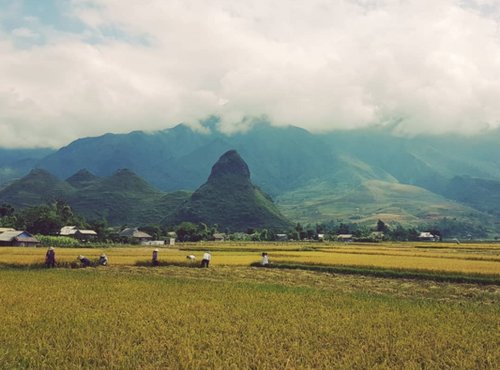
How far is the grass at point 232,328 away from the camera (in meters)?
11.2

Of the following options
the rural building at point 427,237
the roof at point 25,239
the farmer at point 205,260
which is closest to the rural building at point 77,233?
the roof at point 25,239

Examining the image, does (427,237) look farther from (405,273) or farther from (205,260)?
(205,260)

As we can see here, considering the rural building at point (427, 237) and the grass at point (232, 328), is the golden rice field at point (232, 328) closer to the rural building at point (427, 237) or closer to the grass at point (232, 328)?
the grass at point (232, 328)

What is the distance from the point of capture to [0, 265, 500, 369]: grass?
441 inches

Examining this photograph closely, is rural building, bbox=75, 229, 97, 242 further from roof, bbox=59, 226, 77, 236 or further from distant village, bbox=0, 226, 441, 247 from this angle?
roof, bbox=59, 226, 77, 236

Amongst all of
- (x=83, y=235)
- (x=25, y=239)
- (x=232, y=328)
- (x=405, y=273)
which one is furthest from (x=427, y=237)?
(x=232, y=328)

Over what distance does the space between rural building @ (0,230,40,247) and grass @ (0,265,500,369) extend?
224ft

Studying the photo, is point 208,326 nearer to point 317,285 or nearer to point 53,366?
point 53,366

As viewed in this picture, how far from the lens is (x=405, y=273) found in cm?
3391

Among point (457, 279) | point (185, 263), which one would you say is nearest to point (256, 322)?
point (457, 279)

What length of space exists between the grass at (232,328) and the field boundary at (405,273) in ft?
21.4

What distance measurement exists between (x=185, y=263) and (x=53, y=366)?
29.5 m

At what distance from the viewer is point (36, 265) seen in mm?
36594

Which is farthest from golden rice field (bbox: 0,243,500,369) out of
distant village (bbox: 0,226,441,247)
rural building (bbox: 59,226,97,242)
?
rural building (bbox: 59,226,97,242)
